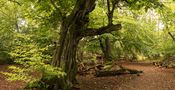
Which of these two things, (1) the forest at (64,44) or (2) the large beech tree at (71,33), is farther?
(2) the large beech tree at (71,33)

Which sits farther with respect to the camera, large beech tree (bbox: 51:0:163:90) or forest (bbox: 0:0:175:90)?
large beech tree (bbox: 51:0:163:90)

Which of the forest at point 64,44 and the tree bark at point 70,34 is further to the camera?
the tree bark at point 70,34

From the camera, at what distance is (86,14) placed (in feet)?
40.8

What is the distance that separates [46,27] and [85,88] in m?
4.31

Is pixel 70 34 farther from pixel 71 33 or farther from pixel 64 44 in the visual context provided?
pixel 64 44

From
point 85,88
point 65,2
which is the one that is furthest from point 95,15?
point 85,88

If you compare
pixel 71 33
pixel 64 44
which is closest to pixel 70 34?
pixel 71 33

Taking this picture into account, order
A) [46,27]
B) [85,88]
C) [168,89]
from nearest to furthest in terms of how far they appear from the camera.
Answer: [85,88]
[168,89]
[46,27]

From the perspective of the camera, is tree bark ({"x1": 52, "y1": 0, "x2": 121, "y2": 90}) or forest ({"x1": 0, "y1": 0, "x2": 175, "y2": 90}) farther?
tree bark ({"x1": 52, "y1": 0, "x2": 121, "y2": 90})

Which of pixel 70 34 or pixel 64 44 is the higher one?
pixel 70 34

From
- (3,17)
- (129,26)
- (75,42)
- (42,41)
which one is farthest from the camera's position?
(129,26)

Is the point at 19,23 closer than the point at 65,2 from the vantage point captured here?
No

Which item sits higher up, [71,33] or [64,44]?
[71,33]

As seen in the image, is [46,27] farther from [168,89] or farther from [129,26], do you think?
[129,26]
